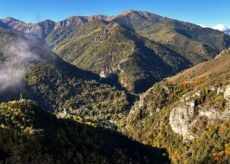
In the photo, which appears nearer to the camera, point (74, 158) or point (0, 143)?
point (0, 143)

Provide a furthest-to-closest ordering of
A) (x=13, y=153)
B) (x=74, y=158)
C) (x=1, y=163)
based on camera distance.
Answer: (x=74, y=158), (x=13, y=153), (x=1, y=163)

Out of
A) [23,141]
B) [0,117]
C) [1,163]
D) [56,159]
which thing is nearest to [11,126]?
[0,117]

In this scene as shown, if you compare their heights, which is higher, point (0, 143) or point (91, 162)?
point (0, 143)

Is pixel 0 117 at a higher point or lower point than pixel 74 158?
higher

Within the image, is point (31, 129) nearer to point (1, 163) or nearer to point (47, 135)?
point (47, 135)

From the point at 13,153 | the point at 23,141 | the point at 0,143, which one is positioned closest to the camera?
the point at 13,153

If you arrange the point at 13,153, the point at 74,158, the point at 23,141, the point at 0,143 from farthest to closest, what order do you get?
the point at 74,158
the point at 23,141
the point at 0,143
the point at 13,153

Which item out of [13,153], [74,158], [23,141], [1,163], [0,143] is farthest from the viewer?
[74,158]

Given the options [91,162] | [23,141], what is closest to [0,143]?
[23,141]

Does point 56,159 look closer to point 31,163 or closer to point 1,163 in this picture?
point 31,163
